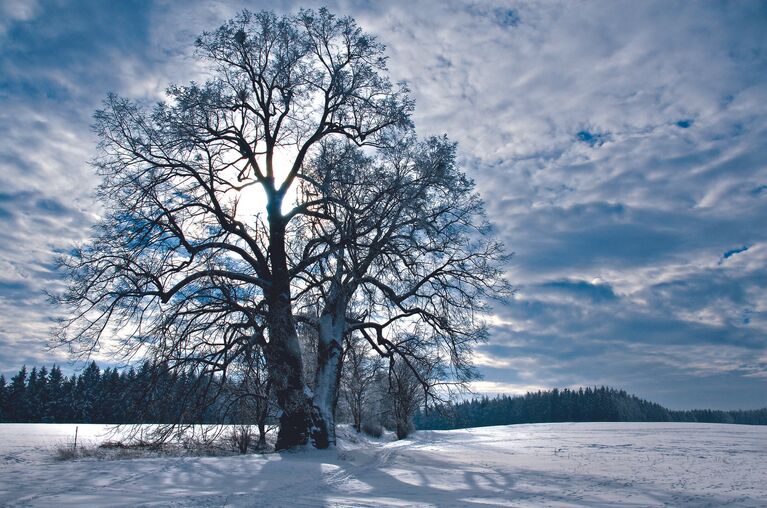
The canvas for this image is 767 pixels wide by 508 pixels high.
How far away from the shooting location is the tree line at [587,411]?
98.0 metres

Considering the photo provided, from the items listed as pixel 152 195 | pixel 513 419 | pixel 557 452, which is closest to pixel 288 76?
pixel 152 195

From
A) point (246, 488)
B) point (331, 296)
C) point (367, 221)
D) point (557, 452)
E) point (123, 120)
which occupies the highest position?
point (123, 120)

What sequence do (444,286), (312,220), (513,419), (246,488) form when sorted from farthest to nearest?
(513,419)
(444,286)
(312,220)
(246,488)

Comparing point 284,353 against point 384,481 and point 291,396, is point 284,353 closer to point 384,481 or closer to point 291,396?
point 291,396

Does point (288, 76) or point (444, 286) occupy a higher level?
point (288, 76)

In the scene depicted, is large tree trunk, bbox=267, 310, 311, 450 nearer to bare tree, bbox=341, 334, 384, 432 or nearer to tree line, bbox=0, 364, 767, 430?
tree line, bbox=0, 364, 767, 430

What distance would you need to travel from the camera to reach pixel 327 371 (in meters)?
17.0

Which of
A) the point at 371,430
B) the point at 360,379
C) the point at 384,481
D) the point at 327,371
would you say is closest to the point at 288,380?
the point at 327,371

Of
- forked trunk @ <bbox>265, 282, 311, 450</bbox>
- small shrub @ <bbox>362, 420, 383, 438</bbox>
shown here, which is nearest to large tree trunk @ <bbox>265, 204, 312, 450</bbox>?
forked trunk @ <bbox>265, 282, 311, 450</bbox>

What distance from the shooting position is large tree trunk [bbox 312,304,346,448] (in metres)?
15.9

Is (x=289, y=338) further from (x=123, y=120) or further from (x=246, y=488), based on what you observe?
(x=123, y=120)

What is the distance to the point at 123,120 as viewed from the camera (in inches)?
539

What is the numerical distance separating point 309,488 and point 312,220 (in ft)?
30.9

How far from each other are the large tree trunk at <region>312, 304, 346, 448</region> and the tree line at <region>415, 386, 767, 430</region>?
241 feet
